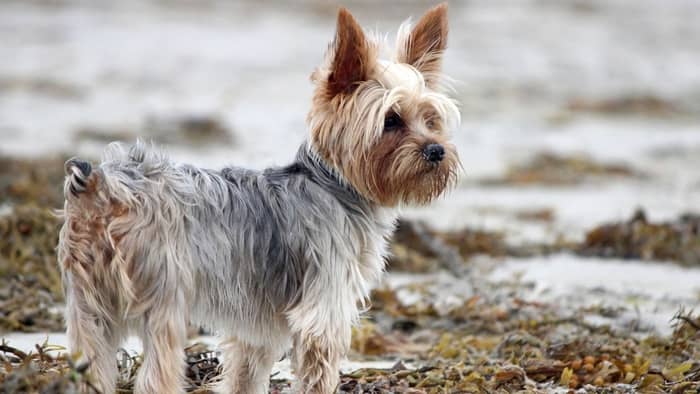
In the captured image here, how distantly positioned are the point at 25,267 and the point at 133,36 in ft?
58.4

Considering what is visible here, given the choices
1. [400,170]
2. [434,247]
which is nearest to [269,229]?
[400,170]

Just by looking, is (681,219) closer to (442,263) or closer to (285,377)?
(442,263)

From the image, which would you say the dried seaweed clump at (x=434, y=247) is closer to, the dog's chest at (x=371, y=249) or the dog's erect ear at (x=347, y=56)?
the dog's chest at (x=371, y=249)

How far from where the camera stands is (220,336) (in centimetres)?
598

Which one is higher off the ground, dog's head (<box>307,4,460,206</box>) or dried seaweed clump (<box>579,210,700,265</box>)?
dog's head (<box>307,4,460,206</box>)

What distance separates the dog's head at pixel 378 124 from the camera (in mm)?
5703

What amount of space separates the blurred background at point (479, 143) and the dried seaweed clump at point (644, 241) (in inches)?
0.9

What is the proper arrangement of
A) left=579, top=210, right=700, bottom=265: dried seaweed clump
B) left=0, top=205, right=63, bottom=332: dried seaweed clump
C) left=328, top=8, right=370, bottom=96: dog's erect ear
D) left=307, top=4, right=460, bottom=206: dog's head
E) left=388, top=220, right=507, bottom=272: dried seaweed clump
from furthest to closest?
left=579, top=210, right=700, bottom=265: dried seaweed clump
left=388, top=220, right=507, bottom=272: dried seaweed clump
left=0, top=205, right=63, bottom=332: dried seaweed clump
left=307, top=4, right=460, bottom=206: dog's head
left=328, top=8, right=370, bottom=96: dog's erect ear

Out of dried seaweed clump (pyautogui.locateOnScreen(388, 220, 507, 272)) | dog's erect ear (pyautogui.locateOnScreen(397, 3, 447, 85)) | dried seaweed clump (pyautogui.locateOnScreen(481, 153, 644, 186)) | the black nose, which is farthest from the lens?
dried seaweed clump (pyautogui.locateOnScreen(481, 153, 644, 186))

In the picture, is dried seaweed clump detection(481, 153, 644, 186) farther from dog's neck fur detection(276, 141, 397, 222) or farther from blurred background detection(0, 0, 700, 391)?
dog's neck fur detection(276, 141, 397, 222)

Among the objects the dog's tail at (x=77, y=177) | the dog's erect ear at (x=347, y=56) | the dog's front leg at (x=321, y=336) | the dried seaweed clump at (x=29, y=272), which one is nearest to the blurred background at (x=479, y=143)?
the dried seaweed clump at (x=29, y=272)

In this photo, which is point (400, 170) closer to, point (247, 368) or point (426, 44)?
point (426, 44)

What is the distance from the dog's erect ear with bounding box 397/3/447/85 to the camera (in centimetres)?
616

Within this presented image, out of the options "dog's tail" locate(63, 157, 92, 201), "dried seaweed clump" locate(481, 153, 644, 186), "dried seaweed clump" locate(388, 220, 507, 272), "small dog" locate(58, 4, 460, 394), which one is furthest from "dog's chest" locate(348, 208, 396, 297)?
"dried seaweed clump" locate(481, 153, 644, 186)
